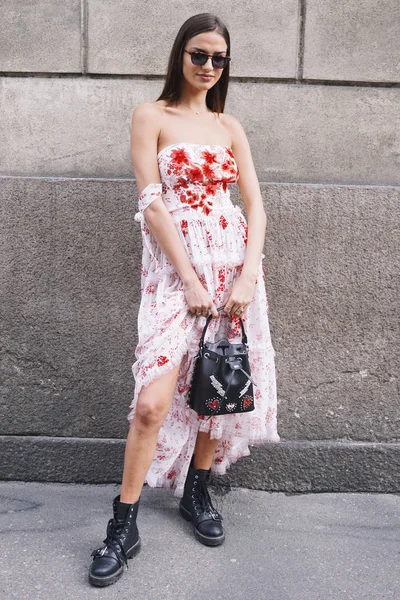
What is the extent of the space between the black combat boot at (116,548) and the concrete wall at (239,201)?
0.80m

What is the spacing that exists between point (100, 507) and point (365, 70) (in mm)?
2719

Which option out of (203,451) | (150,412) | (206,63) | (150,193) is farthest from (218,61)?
(203,451)

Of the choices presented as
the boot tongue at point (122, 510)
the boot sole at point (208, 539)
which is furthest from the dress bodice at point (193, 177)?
the boot sole at point (208, 539)

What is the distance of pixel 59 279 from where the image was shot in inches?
133

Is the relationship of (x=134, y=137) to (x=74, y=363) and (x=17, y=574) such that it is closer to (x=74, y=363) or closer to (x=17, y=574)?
(x=74, y=363)

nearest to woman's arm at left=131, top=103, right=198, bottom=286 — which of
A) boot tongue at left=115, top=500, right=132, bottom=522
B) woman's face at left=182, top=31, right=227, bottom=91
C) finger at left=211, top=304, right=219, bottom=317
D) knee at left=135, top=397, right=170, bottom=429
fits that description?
finger at left=211, top=304, right=219, bottom=317

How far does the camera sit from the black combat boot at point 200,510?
9.33 feet

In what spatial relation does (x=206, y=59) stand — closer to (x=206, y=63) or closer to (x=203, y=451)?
(x=206, y=63)

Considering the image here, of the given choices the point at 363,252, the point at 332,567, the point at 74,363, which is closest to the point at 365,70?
the point at 363,252

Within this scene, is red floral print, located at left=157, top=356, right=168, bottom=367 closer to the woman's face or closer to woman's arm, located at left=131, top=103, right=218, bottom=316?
woman's arm, located at left=131, top=103, right=218, bottom=316

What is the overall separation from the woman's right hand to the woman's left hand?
9cm

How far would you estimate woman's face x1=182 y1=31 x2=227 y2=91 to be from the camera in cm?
259

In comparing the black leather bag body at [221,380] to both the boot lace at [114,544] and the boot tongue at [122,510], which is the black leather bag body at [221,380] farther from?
the boot lace at [114,544]

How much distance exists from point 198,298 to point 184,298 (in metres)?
0.09
